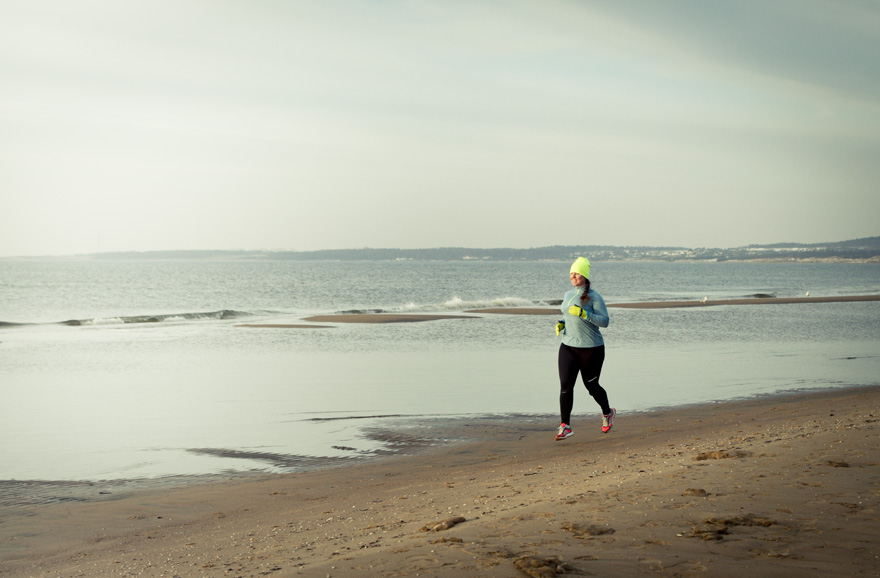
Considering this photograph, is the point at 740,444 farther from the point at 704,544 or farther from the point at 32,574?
the point at 32,574

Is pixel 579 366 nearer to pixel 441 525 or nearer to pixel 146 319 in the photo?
pixel 441 525

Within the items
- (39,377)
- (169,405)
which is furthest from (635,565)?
(39,377)

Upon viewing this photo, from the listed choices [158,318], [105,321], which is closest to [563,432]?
[105,321]

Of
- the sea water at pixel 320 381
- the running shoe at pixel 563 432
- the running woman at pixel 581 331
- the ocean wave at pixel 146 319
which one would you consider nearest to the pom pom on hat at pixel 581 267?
the running woman at pixel 581 331

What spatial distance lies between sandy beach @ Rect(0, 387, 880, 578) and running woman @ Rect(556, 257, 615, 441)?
36.1 inches

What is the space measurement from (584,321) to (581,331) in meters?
0.13

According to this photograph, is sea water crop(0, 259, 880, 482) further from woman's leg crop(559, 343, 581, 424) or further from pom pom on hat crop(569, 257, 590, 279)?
pom pom on hat crop(569, 257, 590, 279)

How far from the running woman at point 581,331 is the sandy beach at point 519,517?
918 millimetres

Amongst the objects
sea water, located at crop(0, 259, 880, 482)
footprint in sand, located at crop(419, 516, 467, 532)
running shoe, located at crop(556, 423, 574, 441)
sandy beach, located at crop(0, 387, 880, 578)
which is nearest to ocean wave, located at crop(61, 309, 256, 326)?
sea water, located at crop(0, 259, 880, 482)

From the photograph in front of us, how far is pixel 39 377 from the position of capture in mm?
17250

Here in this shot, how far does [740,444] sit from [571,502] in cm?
313

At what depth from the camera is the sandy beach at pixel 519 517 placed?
4.41 meters

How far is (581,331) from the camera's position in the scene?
862 centimetres

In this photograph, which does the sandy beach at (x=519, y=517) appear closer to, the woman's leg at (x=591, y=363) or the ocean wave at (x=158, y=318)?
the woman's leg at (x=591, y=363)
